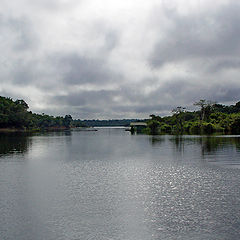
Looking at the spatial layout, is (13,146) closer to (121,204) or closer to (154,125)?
(121,204)

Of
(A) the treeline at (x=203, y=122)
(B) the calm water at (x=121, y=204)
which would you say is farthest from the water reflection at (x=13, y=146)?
(A) the treeline at (x=203, y=122)

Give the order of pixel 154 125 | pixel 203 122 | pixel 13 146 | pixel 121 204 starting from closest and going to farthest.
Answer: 1. pixel 121 204
2. pixel 13 146
3. pixel 203 122
4. pixel 154 125

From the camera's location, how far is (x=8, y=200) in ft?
68.0

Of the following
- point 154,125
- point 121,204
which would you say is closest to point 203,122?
point 154,125

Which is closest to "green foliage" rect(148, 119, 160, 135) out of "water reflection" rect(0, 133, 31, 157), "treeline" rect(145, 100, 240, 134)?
"treeline" rect(145, 100, 240, 134)

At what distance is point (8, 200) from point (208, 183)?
53.7ft

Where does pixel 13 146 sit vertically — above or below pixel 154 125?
below

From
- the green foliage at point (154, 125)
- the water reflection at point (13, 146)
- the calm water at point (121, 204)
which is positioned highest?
the green foliage at point (154, 125)

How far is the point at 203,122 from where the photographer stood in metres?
143

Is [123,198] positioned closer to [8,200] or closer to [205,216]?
[205,216]

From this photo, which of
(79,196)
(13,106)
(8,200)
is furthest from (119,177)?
(13,106)

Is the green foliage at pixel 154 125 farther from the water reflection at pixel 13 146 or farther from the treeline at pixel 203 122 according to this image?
the water reflection at pixel 13 146

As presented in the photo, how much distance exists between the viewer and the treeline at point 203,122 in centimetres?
13162

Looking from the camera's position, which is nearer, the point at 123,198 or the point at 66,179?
the point at 123,198
